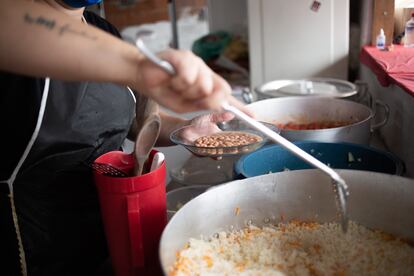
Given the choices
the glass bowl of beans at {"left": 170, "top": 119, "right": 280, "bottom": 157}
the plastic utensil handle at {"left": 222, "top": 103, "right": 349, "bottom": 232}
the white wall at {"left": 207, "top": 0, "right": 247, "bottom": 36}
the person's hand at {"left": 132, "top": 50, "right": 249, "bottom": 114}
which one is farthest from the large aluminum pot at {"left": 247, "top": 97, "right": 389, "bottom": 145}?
the white wall at {"left": 207, "top": 0, "right": 247, "bottom": 36}

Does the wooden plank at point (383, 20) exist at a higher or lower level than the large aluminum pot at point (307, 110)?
higher

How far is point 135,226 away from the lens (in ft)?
1.86

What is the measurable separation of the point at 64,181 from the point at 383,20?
127 centimetres

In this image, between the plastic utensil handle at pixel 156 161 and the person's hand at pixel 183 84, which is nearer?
the person's hand at pixel 183 84

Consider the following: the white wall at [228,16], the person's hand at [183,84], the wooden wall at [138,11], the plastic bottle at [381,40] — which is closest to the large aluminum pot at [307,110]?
the plastic bottle at [381,40]

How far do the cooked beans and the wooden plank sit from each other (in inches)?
33.7

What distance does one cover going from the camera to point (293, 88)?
1.34m

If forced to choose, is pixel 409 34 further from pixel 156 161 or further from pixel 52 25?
pixel 52 25

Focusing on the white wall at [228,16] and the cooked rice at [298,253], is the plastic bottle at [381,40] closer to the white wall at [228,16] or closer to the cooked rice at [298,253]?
the white wall at [228,16]

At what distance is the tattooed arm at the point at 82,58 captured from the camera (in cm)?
43

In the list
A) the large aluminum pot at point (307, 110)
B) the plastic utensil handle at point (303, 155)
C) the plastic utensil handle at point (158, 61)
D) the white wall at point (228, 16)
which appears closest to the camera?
the plastic utensil handle at point (158, 61)

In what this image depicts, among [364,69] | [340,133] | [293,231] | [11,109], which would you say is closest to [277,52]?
[364,69]

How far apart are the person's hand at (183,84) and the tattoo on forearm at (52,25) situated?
0.06m

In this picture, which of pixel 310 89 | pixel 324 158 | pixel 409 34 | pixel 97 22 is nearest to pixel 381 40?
pixel 409 34
